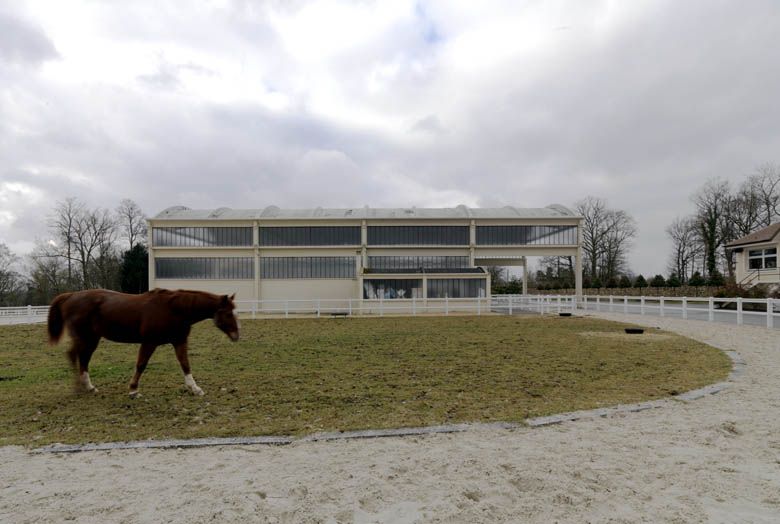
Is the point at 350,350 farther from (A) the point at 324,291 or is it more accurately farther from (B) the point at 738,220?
(B) the point at 738,220

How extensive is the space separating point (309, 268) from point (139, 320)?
26.5 m

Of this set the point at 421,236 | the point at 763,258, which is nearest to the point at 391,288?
the point at 421,236

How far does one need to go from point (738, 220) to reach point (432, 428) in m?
51.9

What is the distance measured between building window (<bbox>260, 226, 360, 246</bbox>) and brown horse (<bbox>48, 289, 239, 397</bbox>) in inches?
1035

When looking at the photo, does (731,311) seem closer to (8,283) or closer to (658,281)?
(658,281)

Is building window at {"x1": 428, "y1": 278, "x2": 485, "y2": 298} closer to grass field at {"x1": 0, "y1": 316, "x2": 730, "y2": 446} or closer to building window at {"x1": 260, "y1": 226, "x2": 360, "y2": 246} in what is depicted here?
building window at {"x1": 260, "y1": 226, "x2": 360, "y2": 246}

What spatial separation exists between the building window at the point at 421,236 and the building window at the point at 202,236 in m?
9.89

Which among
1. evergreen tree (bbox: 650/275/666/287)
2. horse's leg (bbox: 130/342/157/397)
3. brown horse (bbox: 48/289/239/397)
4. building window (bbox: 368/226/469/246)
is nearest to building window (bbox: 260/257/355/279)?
building window (bbox: 368/226/469/246)

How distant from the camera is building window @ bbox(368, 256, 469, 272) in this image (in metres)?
31.9

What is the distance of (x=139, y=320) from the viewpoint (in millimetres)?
5715

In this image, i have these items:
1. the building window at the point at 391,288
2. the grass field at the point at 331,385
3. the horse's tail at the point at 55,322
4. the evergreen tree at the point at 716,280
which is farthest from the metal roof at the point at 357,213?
the horse's tail at the point at 55,322

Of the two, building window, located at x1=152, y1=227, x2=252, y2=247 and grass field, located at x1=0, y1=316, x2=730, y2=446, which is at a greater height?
building window, located at x1=152, y1=227, x2=252, y2=247

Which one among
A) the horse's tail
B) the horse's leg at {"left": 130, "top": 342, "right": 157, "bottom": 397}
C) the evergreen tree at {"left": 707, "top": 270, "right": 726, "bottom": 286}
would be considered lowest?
the horse's leg at {"left": 130, "top": 342, "right": 157, "bottom": 397}

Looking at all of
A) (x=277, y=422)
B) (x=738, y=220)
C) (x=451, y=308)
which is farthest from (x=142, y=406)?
(x=738, y=220)
